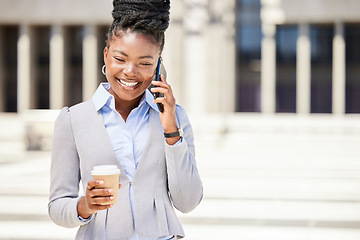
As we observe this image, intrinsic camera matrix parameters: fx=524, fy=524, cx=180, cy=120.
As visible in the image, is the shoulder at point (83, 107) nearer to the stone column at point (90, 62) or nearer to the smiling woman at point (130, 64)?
the smiling woman at point (130, 64)

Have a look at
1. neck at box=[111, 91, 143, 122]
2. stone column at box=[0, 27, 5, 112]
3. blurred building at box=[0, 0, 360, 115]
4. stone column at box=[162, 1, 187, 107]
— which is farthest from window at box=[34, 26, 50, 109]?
neck at box=[111, 91, 143, 122]

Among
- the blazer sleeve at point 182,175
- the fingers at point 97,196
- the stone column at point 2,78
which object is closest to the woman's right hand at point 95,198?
the fingers at point 97,196

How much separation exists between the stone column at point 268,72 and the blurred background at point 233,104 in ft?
0.18

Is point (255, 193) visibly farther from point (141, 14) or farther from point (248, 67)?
point (248, 67)

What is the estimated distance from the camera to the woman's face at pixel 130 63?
5.48ft

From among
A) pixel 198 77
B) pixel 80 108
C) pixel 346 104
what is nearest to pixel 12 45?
pixel 198 77

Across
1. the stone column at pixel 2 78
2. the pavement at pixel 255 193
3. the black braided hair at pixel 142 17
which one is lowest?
the pavement at pixel 255 193

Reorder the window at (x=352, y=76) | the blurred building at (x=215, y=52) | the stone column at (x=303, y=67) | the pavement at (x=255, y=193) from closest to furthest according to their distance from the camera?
1. the pavement at (x=255, y=193)
2. the blurred building at (x=215, y=52)
3. the stone column at (x=303, y=67)
4. the window at (x=352, y=76)

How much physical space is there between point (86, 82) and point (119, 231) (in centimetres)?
2584

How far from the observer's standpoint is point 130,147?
1705 millimetres

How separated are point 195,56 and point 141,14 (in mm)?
21820

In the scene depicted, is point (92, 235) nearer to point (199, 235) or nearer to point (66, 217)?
point (66, 217)

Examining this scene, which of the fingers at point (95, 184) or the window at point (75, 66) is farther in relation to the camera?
the window at point (75, 66)

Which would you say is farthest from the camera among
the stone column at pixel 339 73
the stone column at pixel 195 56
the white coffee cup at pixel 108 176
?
the stone column at pixel 339 73
